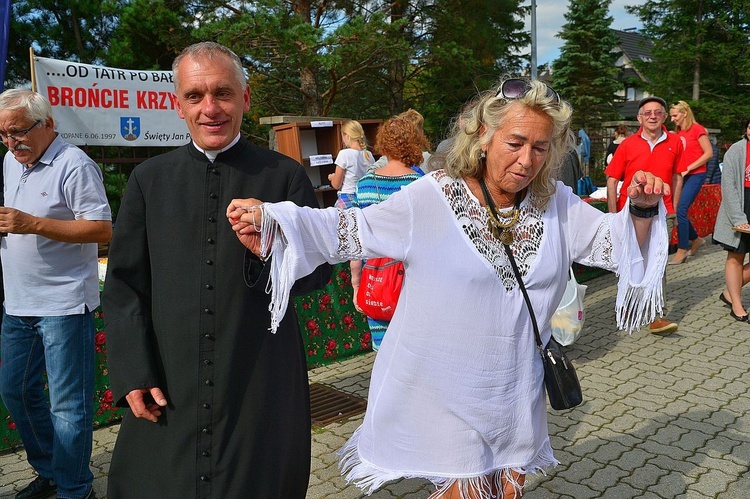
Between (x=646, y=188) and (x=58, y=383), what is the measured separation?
104 inches

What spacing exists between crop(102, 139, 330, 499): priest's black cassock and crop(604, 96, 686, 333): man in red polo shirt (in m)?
4.63

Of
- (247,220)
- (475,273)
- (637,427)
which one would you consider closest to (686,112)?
(637,427)

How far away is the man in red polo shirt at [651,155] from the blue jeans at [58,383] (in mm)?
4595

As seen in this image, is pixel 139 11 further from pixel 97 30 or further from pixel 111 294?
pixel 111 294

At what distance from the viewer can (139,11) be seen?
1090 centimetres

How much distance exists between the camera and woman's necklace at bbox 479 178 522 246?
7.14ft

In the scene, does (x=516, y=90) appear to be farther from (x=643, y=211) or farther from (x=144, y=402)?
(x=144, y=402)

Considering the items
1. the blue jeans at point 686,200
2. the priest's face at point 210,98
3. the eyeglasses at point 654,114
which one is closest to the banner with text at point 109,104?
the eyeglasses at point 654,114

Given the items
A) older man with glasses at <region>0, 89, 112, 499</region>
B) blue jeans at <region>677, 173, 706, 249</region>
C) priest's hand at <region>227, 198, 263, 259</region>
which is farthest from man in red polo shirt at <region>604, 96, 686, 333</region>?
priest's hand at <region>227, 198, 263, 259</region>

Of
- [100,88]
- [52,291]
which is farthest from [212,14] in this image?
[52,291]

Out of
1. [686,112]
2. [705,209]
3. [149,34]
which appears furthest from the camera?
[705,209]

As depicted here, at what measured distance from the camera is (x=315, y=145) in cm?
1193

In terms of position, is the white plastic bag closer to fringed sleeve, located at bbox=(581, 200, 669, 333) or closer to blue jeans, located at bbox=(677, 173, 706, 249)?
fringed sleeve, located at bbox=(581, 200, 669, 333)

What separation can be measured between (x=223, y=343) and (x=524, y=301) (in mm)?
949
